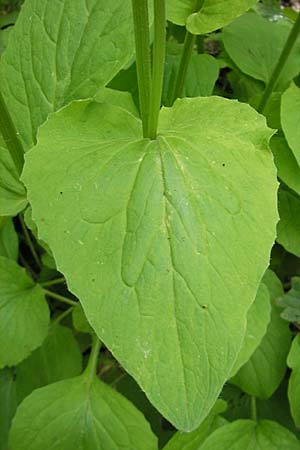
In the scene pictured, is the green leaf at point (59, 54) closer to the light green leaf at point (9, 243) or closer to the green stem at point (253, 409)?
the light green leaf at point (9, 243)

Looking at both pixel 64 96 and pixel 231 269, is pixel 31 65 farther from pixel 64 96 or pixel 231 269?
pixel 231 269

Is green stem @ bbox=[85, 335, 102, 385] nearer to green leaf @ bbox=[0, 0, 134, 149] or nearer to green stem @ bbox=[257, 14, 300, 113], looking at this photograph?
green leaf @ bbox=[0, 0, 134, 149]

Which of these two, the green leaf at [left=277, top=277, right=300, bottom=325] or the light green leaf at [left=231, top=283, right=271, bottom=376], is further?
the green leaf at [left=277, top=277, right=300, bottom=325]

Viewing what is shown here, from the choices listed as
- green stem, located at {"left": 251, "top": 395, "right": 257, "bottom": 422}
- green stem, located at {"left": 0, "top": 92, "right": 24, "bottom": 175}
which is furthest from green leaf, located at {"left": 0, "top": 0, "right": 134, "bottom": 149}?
green stem, located at {"left": 251, "top": 395, "right": 257, "bottom": 422}

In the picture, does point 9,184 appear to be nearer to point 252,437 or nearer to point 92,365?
point 92,365

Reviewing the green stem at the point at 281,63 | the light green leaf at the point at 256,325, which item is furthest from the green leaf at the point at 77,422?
the green stem at the point at 281,63
